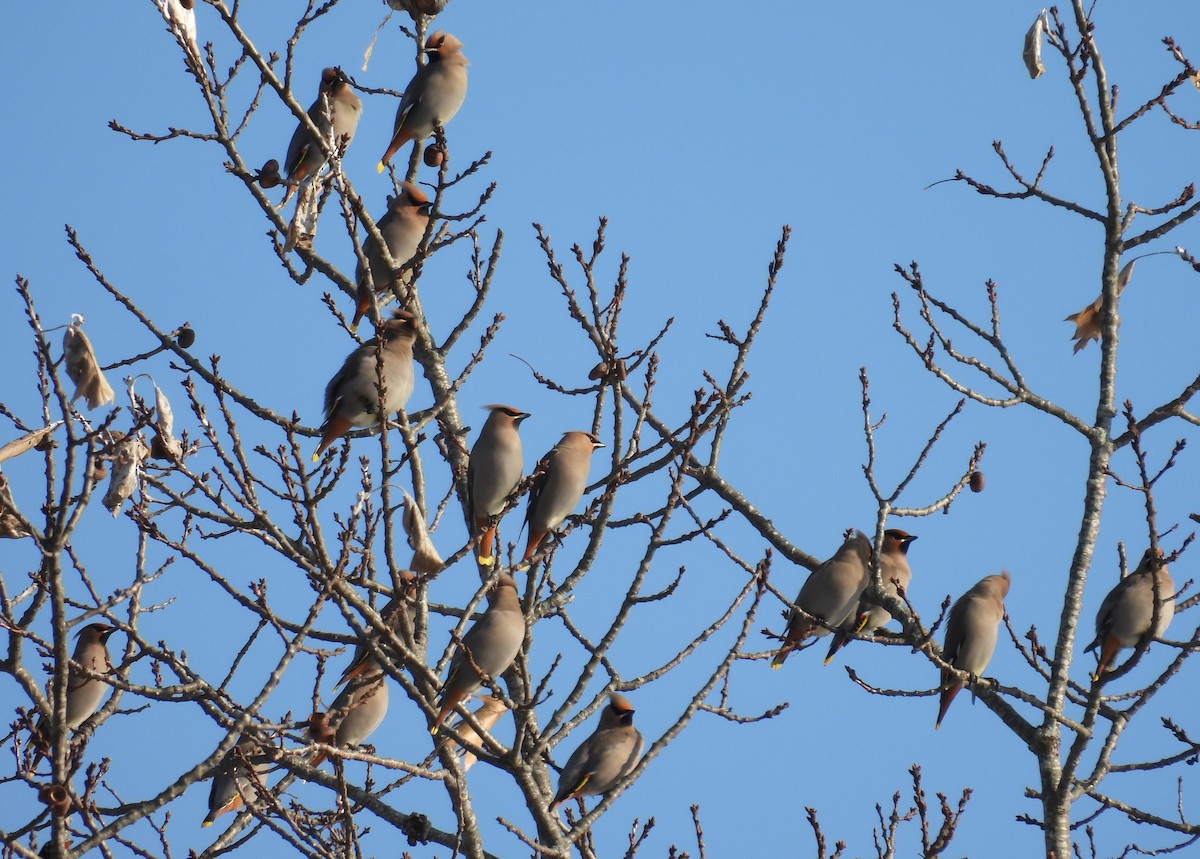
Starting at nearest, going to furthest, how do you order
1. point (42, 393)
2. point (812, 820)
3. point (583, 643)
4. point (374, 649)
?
point (374, 649)
point (42, 393)
point (812, 820)
point (583, 643)

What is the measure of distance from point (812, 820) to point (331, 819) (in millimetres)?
1369

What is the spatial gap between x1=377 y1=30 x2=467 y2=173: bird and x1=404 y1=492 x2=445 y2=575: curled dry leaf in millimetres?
2935

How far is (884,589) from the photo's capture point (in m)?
5.44

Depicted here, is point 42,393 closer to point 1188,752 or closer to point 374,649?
point 374,649

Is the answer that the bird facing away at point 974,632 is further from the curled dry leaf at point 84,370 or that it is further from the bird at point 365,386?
the curled dry leaf at point 84,370

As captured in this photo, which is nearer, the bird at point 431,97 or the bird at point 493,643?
the bird at point 493,643

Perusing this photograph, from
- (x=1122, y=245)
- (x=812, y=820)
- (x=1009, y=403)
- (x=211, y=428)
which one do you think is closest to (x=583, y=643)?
(x=812, y=820)

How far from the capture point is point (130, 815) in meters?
3.37

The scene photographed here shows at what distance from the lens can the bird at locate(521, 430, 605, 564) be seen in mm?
4871

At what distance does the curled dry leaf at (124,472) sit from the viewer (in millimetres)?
3650

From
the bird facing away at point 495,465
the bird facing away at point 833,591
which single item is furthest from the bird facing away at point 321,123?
the bird facing away at point 833,591

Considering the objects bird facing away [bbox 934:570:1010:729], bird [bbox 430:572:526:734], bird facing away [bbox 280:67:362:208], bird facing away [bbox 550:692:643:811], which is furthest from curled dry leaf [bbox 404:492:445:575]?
bird facing away [bbox 934:570:1010:729]

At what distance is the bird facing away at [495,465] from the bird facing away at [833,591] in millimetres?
1200

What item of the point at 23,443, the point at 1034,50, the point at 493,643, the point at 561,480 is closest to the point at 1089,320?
the point at 1034,50
